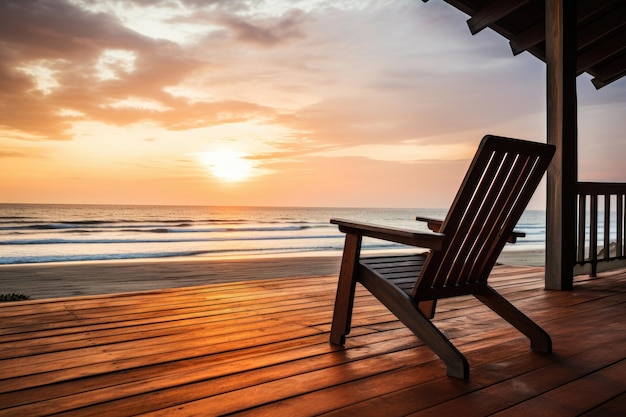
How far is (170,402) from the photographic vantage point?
1524mm

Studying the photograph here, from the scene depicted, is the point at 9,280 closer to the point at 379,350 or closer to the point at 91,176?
the point at 379,350

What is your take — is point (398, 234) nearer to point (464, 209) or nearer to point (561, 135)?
point (464, 209)

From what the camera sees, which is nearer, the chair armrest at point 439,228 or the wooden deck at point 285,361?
the wooden deck at point 285,361

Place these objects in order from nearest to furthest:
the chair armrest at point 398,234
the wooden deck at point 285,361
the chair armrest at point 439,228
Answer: the wooden deck at point 285,361 < the chair armrest at point 398,234 < the chair armrest at point 439,228

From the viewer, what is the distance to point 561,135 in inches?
147

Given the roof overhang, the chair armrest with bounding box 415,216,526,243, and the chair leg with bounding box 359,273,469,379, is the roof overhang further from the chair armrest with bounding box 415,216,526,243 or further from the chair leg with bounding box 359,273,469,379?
the chair leg with bounding box 359,273,469,379

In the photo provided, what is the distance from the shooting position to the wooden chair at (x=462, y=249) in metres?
1.74

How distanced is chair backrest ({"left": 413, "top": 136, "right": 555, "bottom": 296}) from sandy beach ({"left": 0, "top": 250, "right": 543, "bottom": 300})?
422 cm

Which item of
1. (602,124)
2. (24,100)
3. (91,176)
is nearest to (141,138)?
(24,100)

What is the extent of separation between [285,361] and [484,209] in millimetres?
977

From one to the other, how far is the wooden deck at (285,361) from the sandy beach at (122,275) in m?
2.76

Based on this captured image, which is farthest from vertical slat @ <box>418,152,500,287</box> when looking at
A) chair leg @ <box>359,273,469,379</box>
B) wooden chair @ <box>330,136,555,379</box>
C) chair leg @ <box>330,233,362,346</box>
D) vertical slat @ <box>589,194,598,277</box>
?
vertical slat @ <box>589,194,598,277</box>

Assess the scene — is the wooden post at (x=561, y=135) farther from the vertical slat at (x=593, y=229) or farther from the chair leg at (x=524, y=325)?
the chair leg at (x=524, y=325)

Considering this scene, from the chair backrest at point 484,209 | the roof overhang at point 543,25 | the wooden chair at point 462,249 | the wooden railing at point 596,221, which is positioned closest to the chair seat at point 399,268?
the wooden chair at point 462,249
